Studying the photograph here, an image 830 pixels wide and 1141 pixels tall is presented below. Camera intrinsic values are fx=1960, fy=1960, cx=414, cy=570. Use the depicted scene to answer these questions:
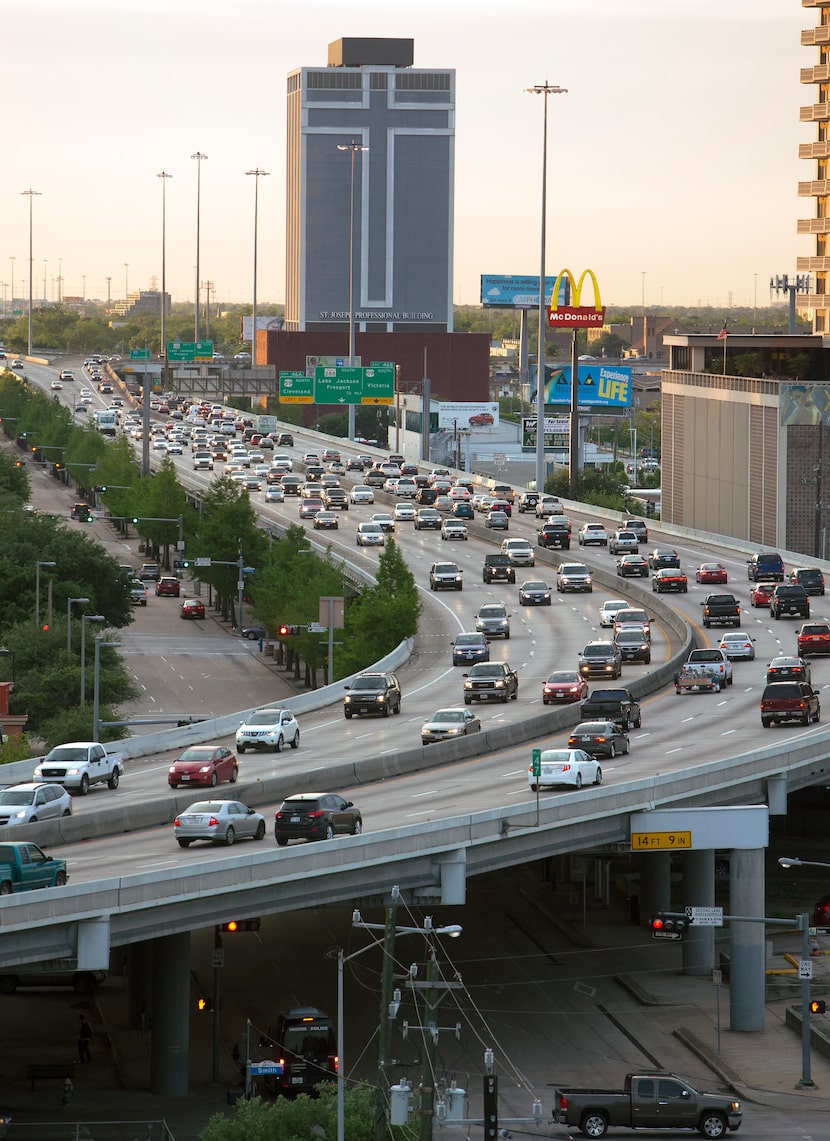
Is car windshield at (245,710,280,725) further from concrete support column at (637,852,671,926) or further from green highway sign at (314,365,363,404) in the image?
green highway sign at (314,365,363,404)

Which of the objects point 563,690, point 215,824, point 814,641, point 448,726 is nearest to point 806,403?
point 814,641

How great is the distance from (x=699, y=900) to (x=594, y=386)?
129m

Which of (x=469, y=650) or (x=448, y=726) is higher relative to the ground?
(x=448, y=726)

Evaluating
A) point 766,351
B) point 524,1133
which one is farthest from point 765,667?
point 766,351

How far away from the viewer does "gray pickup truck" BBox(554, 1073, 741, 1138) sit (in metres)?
43.0

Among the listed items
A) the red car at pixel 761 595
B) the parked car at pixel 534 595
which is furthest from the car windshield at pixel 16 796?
the red car at pixel 761 595

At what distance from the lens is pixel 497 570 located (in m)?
113

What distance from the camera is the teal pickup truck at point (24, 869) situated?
139 feet

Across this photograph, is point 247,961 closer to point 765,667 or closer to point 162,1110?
point 162,1110

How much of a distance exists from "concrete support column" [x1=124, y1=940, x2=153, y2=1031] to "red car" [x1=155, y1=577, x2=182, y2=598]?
86774mm

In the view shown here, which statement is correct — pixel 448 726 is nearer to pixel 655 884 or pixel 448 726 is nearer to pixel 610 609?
pixel 655 884

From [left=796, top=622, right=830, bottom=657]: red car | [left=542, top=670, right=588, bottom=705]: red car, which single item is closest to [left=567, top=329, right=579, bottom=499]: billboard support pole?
[left=796, top=622, right=830, bottom=657]: red car

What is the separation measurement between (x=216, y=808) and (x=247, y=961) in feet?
38.8

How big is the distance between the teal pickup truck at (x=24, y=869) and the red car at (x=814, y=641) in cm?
4913
